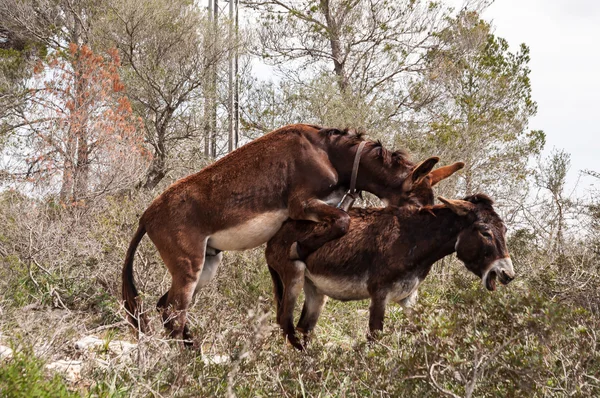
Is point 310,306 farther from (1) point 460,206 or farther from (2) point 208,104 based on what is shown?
(2) point 208,104

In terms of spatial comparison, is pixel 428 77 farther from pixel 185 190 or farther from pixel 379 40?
pixel 185 190

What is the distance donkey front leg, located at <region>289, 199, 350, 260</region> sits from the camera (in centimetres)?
466

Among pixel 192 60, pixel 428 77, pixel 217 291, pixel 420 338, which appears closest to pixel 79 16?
pixel 192 60

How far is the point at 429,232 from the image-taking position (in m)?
4.93

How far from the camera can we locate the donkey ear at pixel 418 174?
475cm

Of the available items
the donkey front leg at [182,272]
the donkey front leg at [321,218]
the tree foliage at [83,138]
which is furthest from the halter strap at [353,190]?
the tree foliage at [83,138]

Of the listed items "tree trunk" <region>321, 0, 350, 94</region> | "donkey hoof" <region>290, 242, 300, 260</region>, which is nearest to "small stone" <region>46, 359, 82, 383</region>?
"donkey hoof" <region>290, 242, 300, 260</region>

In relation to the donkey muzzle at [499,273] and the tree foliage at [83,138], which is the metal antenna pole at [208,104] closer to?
the tree foliage at [83,138]

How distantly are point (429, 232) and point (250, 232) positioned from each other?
149cm

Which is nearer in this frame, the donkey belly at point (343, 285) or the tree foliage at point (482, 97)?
the donkey belly at point (343, 285)

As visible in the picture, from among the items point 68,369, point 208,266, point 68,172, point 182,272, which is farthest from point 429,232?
point 68,172

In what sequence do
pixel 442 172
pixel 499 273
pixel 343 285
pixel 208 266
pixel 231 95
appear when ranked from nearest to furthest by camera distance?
1. pixel 499 273
2. pixel 343 285
3. pixel 442 172
4. pixel 208 266
5. pixel 231 95

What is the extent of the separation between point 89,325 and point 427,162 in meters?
4.54

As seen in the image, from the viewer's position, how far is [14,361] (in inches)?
146
